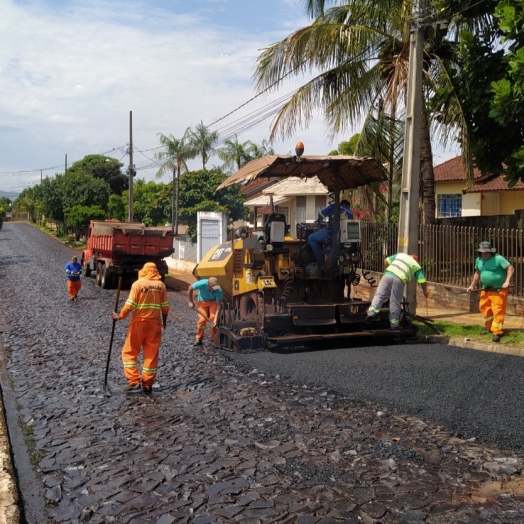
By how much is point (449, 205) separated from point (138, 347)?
62.8 feet

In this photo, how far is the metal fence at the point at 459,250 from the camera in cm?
1292

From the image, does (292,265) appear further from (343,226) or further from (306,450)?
(306,450)

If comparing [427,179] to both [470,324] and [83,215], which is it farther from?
[83,215]

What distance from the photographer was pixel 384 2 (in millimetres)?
14852

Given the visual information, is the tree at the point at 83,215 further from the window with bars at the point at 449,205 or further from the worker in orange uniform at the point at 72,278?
the worker in orange uniform at the point at 72,278

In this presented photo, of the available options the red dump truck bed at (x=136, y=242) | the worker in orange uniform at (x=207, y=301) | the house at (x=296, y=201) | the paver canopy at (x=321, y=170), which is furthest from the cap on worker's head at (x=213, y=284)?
the house at (x=296, y=201)

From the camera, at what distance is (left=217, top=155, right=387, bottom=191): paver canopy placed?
9.63 m

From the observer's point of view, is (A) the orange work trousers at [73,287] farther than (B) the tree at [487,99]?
Yes

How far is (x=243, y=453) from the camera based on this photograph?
5645mm

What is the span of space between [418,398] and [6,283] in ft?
57.5

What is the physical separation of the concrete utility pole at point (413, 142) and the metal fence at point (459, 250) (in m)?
2.21

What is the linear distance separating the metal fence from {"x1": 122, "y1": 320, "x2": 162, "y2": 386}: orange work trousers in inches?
308

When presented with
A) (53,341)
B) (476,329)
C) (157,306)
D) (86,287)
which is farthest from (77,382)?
(86,287)

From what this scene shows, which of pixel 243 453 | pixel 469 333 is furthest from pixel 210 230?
pixel 243 453
